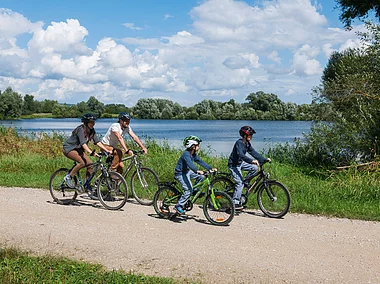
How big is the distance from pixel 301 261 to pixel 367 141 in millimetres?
9129

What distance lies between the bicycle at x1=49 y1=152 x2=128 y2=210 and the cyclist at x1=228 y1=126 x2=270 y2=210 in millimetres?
2056

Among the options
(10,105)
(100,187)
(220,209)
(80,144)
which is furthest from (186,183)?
(10,105)

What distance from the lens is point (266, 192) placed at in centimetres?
900

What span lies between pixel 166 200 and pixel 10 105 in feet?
156

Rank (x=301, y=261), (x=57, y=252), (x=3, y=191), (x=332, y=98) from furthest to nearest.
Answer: (x=332, y=98) < (x=3, y=191) < (x=57, y=252) < (x=301, y=261)

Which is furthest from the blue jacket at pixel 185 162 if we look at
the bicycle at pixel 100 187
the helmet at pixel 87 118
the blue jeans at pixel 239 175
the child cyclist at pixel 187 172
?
the helmet at pixel 87 118

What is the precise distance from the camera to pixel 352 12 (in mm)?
19172

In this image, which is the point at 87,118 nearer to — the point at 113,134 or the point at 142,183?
the point at 113,134

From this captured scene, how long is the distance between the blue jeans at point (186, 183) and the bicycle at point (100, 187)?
1325 millimetres

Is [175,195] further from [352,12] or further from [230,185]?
[352,12]

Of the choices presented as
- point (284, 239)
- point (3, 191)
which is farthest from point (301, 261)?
point (3, 191)

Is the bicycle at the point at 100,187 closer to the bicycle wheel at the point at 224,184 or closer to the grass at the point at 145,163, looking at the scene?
the bicycle wheel at the point at 224,184

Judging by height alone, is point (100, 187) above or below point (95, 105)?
below

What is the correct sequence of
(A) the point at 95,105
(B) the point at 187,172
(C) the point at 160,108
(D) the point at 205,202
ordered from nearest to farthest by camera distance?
(D) the point at 205,202 → (B) the point at 187,172 → (A) the point at 95,105 → (C) the point at 160,108
